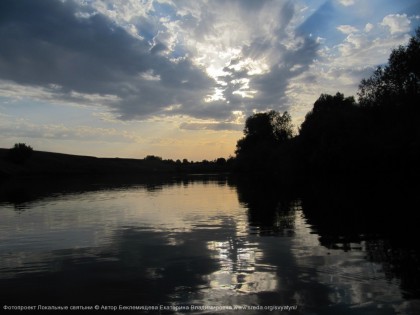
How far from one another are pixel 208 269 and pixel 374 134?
70793 mm

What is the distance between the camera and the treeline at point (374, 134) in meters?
68.1

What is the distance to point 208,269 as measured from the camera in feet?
48.0

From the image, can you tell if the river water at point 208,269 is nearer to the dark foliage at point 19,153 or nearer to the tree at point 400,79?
the tree at point 400,79

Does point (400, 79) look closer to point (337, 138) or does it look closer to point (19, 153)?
point (337, 138)

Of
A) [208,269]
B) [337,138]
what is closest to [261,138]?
[337,138]

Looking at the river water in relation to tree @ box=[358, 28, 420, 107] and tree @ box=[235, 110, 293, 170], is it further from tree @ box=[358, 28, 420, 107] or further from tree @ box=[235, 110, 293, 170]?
tree @ box=[235, 110, 293, 170]

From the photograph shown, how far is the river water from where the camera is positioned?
1088 centimetres

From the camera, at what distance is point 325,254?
16.5 meters

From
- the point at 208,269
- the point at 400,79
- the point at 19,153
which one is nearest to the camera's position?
the point at 208,269

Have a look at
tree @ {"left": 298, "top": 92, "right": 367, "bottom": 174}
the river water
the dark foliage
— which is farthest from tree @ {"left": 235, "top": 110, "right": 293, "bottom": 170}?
the river water

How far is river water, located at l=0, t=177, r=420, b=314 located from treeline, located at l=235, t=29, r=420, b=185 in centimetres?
4655

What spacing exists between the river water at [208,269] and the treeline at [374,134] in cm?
4655

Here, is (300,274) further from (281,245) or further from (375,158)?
(375,158)

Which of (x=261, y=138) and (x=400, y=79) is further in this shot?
(x=261, y=138)
